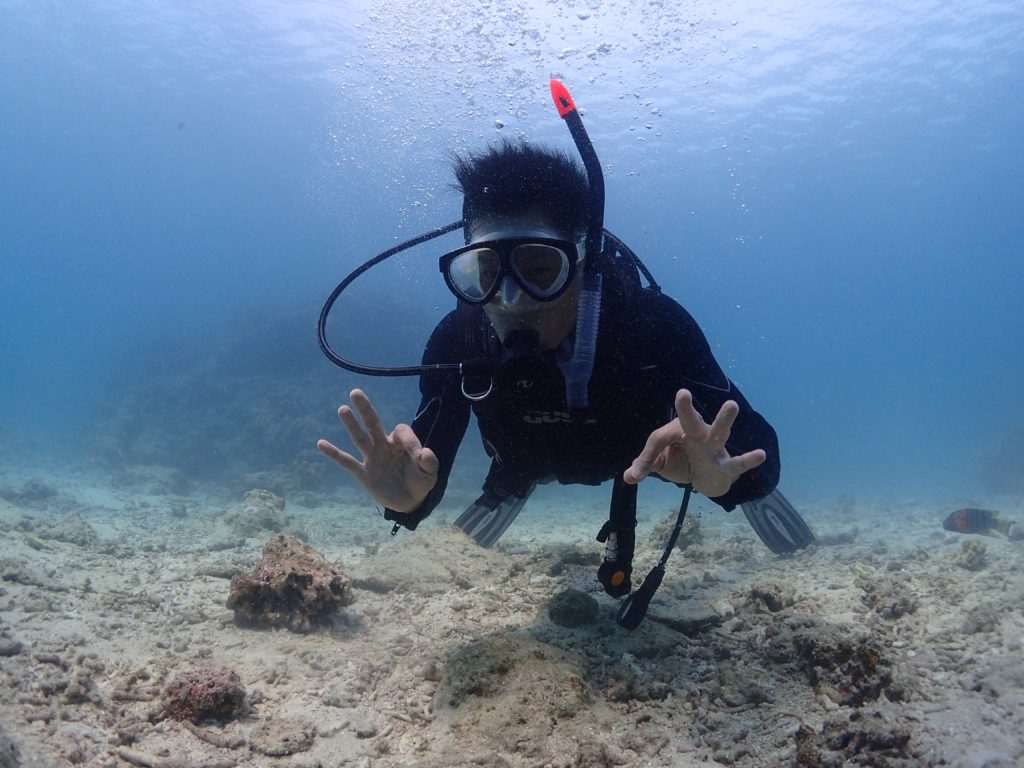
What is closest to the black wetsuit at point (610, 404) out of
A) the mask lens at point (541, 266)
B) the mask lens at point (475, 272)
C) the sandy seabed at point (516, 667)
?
the mask lens at point (475, 272)

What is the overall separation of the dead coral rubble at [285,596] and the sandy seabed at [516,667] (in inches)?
3.7

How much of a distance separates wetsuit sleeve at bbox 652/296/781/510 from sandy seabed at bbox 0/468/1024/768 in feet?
2.93

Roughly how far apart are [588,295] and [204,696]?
2.81 metres

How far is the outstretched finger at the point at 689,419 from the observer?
91.2 inches

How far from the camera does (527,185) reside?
3357mm

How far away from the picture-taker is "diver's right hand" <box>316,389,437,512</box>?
9.61ft

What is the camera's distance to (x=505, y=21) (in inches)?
622

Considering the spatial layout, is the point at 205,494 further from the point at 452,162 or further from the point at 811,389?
the point at 811,389

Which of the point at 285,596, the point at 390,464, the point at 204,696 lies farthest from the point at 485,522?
the point at 204,696

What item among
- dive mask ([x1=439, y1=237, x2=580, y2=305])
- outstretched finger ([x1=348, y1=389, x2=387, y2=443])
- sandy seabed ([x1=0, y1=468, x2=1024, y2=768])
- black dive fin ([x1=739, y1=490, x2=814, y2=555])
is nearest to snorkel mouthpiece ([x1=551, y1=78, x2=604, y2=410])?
dive mask ([x1=439, y1=237, x2=580, y2=305])

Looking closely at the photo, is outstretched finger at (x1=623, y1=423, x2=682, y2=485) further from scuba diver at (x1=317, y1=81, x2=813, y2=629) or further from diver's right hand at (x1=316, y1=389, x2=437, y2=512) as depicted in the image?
diver's right hand at (x1=316, y1=389, x2=437, y2=512)

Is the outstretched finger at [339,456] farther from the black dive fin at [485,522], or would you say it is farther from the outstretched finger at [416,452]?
the black dive fin at [485,522]

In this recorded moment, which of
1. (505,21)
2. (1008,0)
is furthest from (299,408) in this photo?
(1008,0)

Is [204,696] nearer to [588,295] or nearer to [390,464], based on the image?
[390,464]
